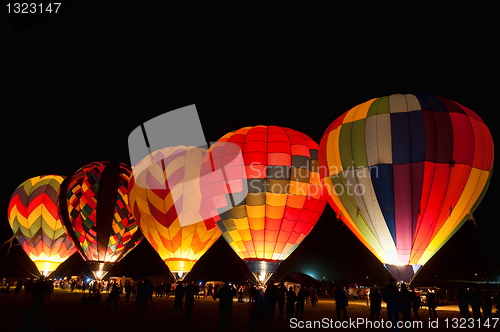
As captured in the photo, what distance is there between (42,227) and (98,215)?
17.7 feet

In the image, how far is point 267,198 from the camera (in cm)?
1577

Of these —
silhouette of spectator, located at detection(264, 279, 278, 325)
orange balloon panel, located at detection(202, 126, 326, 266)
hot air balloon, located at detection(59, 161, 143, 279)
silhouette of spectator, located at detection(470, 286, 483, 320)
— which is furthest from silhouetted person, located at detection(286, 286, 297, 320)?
hot air balloon, located at detection(59, 161, 143, 279)

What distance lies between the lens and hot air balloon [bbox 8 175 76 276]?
912 inches

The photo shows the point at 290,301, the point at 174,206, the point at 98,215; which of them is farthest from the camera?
the point at 98,215

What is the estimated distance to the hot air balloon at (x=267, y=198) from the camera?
15.8m

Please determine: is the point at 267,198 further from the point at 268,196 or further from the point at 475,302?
the point at 475,302

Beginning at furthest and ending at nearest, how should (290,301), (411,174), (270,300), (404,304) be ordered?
(411,174) → (290,301) → (270,300) → (404,304)

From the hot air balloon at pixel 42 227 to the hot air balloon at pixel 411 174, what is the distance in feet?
59.6

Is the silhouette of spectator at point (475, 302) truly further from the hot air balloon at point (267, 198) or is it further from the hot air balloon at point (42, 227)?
the hot air balloon at point (42, 227)

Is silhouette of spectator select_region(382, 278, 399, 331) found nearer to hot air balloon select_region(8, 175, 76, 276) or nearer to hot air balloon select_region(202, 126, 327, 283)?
hot air balloon select_region(202, 126, 327, 283)

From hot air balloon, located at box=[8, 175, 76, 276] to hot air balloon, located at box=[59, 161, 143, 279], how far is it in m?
2.74

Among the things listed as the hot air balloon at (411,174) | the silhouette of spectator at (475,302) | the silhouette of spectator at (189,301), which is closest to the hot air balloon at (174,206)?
the hot air balloon at (411,174)

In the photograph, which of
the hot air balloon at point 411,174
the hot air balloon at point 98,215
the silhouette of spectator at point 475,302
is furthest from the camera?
the hot air balloon at point 98,215

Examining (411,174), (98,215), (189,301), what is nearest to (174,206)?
(98,215)
